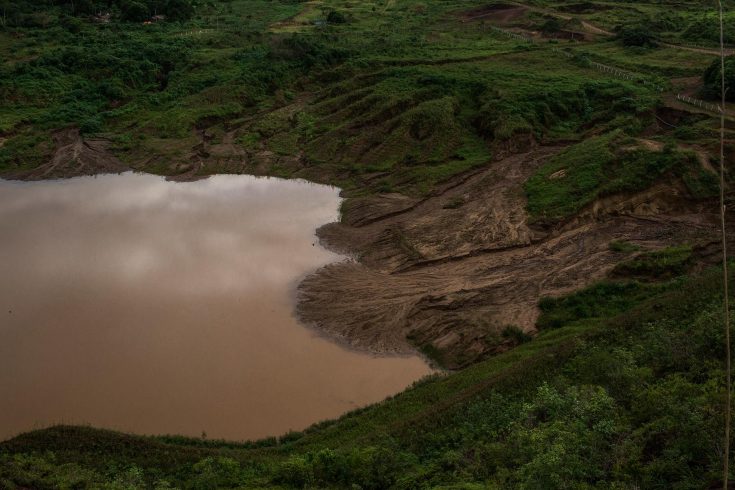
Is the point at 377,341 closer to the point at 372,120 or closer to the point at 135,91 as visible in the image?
the point at 372,120

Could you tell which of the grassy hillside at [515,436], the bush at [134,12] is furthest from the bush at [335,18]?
the grassy hillside at [515,436]

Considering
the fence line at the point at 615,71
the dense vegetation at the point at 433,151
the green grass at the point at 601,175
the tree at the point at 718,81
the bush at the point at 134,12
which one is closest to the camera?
the dense vegetation at the point at 433,151

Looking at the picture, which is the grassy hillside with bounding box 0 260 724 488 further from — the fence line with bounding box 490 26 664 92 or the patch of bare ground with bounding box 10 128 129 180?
the patch of bare ground with bounding box 10 128 129 180

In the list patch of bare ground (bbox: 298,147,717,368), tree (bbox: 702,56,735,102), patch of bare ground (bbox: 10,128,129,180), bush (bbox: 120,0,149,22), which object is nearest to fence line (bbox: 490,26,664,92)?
tree (bbox: 702,56,735,102)

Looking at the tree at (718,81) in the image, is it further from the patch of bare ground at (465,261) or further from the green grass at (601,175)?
the patch of bare ground at (465,261)

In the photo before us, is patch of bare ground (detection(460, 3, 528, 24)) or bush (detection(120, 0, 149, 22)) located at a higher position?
bush (detection(120, 0, 149, 22))

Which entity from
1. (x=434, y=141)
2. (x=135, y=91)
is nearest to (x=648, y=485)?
(x=434, y=141)
